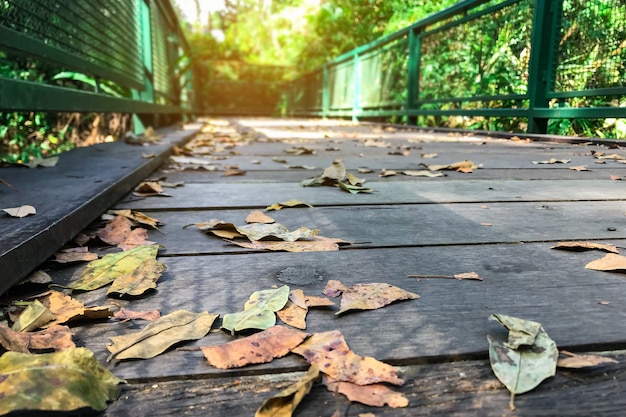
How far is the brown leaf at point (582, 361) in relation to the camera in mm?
561

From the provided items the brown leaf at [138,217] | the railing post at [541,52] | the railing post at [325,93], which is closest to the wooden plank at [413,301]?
the brown leaf at [138,217]

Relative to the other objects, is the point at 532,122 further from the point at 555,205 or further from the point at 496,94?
the point at 555,205

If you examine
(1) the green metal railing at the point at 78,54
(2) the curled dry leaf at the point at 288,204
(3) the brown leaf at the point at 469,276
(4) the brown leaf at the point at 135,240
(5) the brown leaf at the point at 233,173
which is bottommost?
(4) the brown leaf at the point at 135,240

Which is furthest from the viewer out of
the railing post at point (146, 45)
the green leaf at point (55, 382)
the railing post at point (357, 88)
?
the railing post at point (357, 88)

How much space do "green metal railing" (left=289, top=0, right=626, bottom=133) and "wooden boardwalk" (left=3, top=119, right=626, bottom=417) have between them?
79.2 inches

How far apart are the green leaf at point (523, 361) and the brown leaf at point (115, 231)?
31.7 inches

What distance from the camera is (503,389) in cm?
53

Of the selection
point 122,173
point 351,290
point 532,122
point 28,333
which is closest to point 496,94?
point 532,122

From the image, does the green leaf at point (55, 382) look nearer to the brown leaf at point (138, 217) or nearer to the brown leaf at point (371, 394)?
the brown leaf at point (371, 394)

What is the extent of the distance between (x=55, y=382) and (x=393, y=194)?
1.30 meters

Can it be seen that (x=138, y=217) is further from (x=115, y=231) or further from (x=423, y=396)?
(x=423, y=396)

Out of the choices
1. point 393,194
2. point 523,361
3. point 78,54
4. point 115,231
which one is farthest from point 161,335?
Answer: point 78,54

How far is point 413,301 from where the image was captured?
0.76 m

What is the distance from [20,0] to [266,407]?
6.71 ft
